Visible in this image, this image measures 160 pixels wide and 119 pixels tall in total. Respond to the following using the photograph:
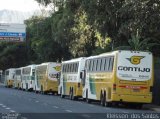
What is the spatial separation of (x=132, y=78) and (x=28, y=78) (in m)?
39.7

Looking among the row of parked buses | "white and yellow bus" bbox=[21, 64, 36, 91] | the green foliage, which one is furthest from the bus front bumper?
"white and yellow bus" bbox=[21, 64, 36, 91]

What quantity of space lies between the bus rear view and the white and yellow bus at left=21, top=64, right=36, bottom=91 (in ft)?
116

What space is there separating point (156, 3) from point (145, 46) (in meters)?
3.04

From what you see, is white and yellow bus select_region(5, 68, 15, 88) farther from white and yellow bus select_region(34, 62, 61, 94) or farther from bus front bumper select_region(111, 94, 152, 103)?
bus front bumper select_region(111, 94, 152, 103)

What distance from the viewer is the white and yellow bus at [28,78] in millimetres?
67169

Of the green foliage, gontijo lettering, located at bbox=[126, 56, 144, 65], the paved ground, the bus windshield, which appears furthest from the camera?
the green foliage

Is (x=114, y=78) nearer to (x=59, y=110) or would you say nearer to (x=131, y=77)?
(x=131, y=77)

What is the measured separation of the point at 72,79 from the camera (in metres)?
44.0

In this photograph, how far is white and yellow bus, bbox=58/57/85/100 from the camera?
4192 centimetres

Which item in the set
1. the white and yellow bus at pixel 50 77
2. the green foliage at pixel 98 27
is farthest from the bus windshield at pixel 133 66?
the white and yellow bus at pixel 50 77

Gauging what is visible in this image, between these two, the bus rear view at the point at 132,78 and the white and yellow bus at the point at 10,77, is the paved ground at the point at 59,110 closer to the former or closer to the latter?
the bus rear view at the point at 132,78

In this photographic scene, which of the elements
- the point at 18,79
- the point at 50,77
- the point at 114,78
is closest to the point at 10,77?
the point at 18,79

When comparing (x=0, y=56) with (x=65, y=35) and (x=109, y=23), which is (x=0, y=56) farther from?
(x=109, y=23)

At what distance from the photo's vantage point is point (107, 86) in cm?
3288
